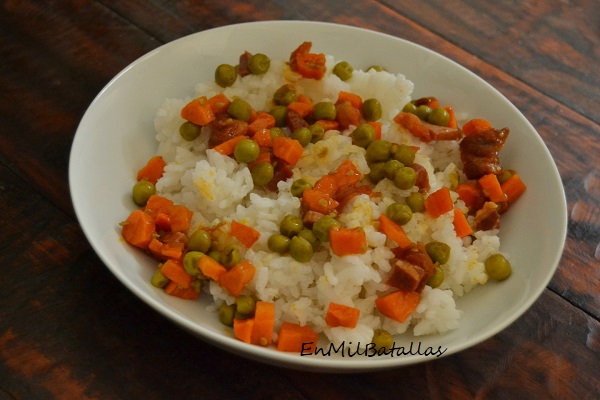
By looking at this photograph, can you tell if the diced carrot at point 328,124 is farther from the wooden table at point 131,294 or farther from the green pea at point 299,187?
the wooden table at point 131,294

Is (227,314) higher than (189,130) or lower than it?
lower

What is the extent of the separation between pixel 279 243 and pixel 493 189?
1202 millimetres

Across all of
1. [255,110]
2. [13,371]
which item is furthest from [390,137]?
[13,371]

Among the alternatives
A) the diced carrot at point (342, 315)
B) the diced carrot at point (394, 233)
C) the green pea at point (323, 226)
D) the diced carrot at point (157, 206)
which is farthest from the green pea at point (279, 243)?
the diced carrot at point (157, 206)

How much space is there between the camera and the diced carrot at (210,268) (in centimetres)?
279

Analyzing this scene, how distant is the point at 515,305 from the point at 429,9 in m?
2.85

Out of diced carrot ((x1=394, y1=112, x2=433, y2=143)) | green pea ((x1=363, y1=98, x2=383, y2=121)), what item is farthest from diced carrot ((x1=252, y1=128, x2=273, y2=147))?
diced carrot ((x1=394, y1=112, x2=433, y2=143))

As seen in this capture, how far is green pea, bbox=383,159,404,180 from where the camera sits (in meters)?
3.17

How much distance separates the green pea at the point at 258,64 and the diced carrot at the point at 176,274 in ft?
4.42

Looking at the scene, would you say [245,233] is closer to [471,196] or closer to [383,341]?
[383,341]

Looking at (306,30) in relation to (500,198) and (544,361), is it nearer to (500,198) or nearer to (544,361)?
(500,198)

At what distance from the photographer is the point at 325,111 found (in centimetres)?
351

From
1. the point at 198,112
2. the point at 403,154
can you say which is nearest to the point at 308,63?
the point at 198,112

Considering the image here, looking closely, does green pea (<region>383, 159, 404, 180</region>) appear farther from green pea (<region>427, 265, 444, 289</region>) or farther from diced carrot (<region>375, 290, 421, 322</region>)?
diced carrot (<region>375, 290, 421, 322</region>)
